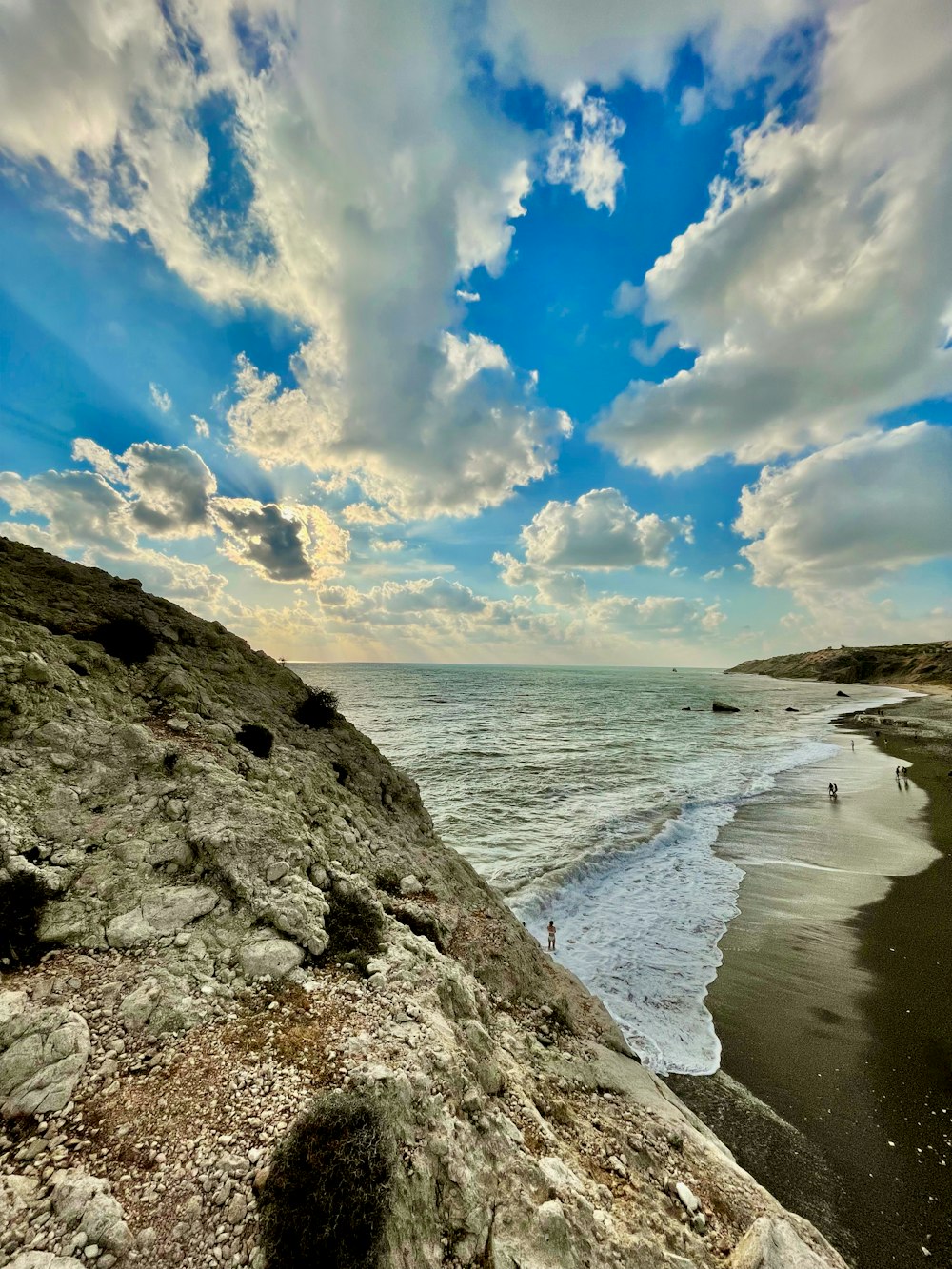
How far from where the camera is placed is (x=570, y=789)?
102 ft

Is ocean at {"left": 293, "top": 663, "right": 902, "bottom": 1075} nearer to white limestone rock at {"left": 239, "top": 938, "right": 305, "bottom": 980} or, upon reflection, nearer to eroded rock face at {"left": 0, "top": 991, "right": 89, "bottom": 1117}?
white limestone rock at {"left": 239, "top": 938, "right": 305, "bottom": 980}

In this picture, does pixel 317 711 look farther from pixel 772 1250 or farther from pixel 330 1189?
pixel 772 1250

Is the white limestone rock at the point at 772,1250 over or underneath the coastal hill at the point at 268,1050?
underneath

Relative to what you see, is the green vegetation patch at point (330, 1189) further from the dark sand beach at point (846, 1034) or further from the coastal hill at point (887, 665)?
the coastal hill at point (887, 665)

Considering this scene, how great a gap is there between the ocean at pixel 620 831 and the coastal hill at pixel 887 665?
93.7 m

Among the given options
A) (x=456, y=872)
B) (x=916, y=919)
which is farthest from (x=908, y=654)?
(x=456, y=872)

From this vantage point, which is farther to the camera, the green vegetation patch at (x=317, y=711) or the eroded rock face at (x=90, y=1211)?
the green vegetation patch at (x=317, y=711)

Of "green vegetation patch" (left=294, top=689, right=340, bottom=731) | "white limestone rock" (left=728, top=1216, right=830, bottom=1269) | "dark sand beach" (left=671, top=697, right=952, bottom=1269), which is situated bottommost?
"dark sand beach" (left=671, top=697, right=952, bottom=1269)

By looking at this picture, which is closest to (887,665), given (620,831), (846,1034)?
(620,831)

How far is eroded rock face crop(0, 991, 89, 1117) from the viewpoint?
4285 millimetres

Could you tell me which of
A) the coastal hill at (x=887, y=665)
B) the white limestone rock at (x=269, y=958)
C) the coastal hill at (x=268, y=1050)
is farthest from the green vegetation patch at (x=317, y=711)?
the coastal hill at (x=887, y=665)

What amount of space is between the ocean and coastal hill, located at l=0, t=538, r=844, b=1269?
4015mm

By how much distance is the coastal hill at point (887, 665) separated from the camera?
120875 mm

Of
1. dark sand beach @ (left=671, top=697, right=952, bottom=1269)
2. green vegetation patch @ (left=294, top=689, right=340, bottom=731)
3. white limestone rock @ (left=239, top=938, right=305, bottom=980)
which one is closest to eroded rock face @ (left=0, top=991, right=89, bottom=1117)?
white limestone rock @ (left=239, top=938, right=305, bottom=980)
